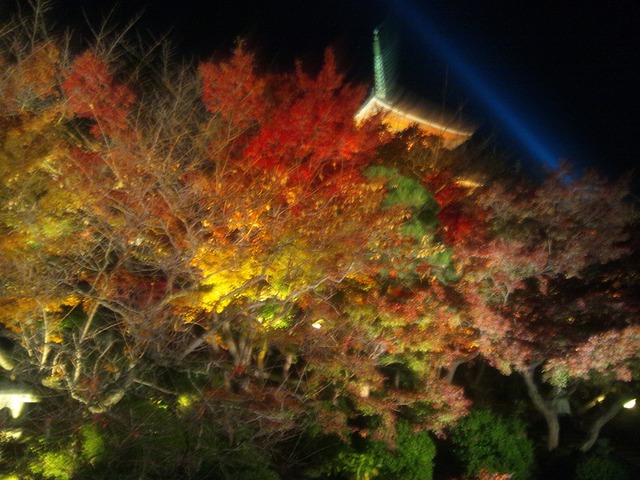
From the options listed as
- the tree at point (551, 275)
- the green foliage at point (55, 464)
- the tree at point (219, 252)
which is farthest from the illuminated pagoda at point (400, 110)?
the green foliage at point (55, 464)

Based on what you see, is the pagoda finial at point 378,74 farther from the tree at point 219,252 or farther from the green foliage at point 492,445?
the green foliage at point 492,445

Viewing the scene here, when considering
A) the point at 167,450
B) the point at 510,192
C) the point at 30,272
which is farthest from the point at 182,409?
the point at 510,192

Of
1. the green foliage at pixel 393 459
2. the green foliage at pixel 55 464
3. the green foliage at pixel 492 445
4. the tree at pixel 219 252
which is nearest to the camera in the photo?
the green foliage at pixel 55 464

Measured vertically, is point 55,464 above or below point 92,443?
below

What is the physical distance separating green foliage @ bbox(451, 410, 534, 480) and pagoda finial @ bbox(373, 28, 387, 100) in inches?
426

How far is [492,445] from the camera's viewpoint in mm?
9930

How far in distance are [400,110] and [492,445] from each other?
11.1 metres

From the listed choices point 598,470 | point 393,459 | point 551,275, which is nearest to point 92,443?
point 393,459

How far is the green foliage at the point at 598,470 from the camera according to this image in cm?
998

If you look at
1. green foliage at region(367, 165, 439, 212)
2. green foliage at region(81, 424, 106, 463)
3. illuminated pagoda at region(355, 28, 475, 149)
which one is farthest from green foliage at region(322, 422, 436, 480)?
illuminated pagoda at region(355, 28, 475, 149)

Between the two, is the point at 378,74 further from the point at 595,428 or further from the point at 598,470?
the point at 598,470

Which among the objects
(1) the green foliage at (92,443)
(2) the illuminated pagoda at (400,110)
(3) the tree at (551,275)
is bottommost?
(1) the green foliage at (92,443)

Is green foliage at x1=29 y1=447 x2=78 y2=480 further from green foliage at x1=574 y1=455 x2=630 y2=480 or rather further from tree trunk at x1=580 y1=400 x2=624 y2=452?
tree trunk at x1=580 y1=400 x2=624 y2=452

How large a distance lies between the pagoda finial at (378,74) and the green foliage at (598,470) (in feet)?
39.2
